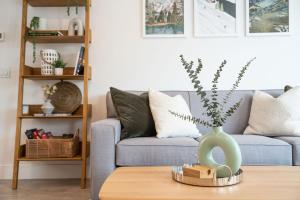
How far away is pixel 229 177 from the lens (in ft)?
3.82

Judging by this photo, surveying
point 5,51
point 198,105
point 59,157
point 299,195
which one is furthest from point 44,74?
point 299,195

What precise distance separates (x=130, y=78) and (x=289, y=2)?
1796mm

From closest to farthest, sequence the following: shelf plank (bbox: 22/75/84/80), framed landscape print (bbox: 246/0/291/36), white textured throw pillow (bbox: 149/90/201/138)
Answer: white textured throw pillow (bbox: 149/90/201/138)
shelf plank (bbox: 22/75/84/80)
framed landscape print (bbox: 246/0/291/36)

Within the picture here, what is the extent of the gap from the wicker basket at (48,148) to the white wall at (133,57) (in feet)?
1.16

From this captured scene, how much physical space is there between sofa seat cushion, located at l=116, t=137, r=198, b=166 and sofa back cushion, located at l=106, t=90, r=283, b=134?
0.63m

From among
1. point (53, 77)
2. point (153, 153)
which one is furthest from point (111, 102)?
point (153, 153)

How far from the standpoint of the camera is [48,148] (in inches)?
95.1

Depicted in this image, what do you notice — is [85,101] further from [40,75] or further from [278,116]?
[278,116]

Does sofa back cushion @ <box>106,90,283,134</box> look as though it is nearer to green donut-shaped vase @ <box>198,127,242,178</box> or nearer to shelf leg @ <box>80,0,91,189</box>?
shelf leg @ <box>80,0,91,189</box>

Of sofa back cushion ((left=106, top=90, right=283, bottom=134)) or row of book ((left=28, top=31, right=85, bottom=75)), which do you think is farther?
row of book ((left=28, top=31, right=85, bottom=75))

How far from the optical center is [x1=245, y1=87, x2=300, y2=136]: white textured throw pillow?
215 cm

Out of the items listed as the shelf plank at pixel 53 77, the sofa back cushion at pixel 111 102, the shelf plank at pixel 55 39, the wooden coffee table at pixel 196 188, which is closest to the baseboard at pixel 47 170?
the sofa back cushion at pixel 111 102

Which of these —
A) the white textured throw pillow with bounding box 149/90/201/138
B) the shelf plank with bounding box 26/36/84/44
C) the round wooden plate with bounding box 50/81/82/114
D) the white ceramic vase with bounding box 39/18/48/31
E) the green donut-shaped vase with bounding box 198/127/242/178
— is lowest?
the green donut-shaped vase with bounding box 198/127/242/178

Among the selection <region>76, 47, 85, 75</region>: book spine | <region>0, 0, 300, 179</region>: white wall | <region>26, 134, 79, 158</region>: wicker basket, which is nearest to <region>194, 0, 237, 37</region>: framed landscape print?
<region>0, 0, 300, 179</region>: white wall
